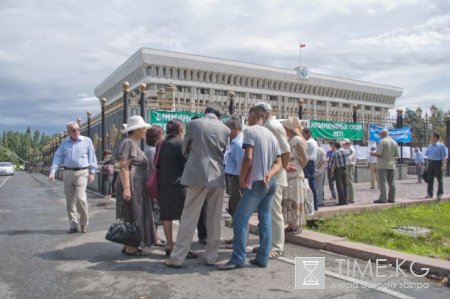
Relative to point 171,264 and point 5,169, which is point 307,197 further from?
point 5,169

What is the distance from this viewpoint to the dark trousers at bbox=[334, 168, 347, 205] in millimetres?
10336

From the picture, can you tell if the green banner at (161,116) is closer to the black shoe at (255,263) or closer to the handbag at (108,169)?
the handbag at (108,169)

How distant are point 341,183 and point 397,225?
2821 millimetres

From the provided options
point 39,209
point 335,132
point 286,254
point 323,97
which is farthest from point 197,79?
point 286,254

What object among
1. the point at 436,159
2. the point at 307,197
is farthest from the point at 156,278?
the point at 436,159

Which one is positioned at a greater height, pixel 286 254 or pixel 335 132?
pixel 335 132

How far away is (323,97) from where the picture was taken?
104m

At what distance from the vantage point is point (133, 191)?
5.77 meters

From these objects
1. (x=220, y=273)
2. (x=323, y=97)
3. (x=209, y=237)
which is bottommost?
(x=220, y=273)

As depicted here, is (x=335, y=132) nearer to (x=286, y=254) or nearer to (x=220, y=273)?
(x=286, y=254)

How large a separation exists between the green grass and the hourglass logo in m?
1.61

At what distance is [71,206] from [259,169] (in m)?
3.94

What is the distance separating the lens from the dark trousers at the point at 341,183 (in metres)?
10.3

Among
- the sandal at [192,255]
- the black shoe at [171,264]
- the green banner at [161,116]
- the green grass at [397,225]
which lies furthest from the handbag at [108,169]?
Answer: the black shoe at [171,264]
